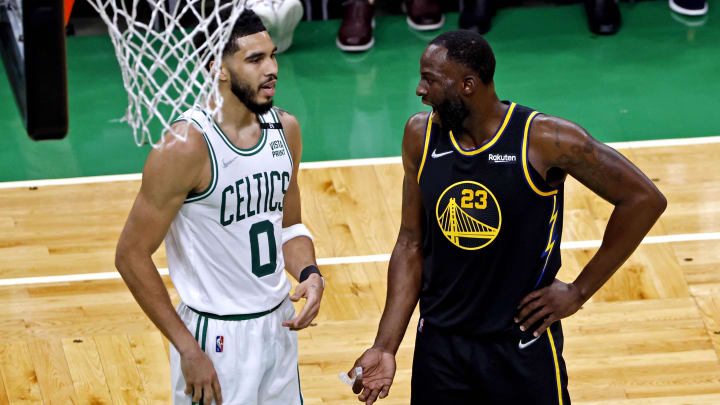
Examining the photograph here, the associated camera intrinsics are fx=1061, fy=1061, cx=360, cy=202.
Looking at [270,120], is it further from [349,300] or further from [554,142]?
[349,300]

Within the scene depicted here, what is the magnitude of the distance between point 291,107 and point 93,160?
1301mm

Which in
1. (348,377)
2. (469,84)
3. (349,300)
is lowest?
(349,300)

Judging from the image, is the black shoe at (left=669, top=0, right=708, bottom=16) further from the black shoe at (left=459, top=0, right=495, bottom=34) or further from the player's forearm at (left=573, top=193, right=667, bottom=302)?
the player's forearm at (left=573, top=193, right=667, bottom=302)

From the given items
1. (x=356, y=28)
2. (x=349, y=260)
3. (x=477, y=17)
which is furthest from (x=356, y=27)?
(x=349, y=260)

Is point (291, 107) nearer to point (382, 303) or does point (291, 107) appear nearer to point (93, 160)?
point (93, 160)

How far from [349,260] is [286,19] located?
7.85ft

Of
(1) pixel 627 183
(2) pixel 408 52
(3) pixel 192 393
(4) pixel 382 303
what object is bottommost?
(2) pixel 408 52

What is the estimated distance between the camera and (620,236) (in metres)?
3.19

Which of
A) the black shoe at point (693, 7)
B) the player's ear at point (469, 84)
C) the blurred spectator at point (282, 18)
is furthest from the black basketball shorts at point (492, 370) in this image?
the black shoe at point (693, 7)

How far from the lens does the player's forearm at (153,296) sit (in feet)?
10.2

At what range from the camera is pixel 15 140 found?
6508 mm

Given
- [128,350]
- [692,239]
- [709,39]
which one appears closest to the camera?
[128,350]

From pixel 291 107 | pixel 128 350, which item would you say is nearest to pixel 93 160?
pixel 291 107

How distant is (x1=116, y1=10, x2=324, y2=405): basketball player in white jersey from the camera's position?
3092mm
